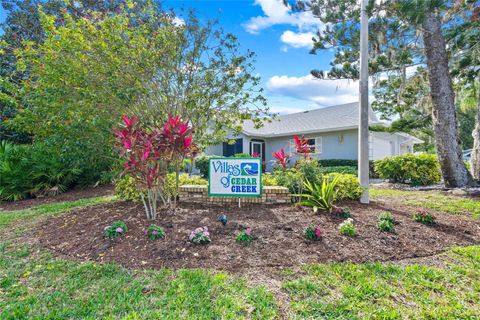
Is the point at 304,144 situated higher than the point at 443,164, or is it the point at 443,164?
the point at 304,144

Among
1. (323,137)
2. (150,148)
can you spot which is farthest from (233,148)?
(150,148)

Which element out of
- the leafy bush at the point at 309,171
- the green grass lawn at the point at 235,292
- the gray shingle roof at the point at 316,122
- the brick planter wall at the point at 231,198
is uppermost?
the gray shingle roof at the point at 316,122

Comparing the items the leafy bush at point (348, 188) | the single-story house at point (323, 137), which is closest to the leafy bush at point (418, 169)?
the single-story house at point (323, 137)

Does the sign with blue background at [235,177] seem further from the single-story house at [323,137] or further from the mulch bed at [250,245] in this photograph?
the single-story house at [323,137]

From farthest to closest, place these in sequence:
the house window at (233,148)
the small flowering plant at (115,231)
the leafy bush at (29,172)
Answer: the house window at (233,148)
the leafy bush at (29,172)
the small flowering plant at (115,231)

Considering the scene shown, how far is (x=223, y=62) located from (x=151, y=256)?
5.06 meters

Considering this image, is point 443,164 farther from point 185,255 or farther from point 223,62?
point 185,255

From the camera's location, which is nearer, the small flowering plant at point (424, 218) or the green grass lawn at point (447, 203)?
the small flowering plant at point (424, 218)

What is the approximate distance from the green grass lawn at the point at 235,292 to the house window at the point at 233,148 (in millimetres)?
14468

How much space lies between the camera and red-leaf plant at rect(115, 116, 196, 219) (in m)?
4.02

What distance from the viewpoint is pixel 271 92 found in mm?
7719

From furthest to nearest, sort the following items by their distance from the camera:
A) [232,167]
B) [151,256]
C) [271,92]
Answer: [271,92]
[232,167]
[151,256]

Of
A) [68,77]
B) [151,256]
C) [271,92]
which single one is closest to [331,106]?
[271,92]

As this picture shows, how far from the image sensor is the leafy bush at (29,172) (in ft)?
26.5
